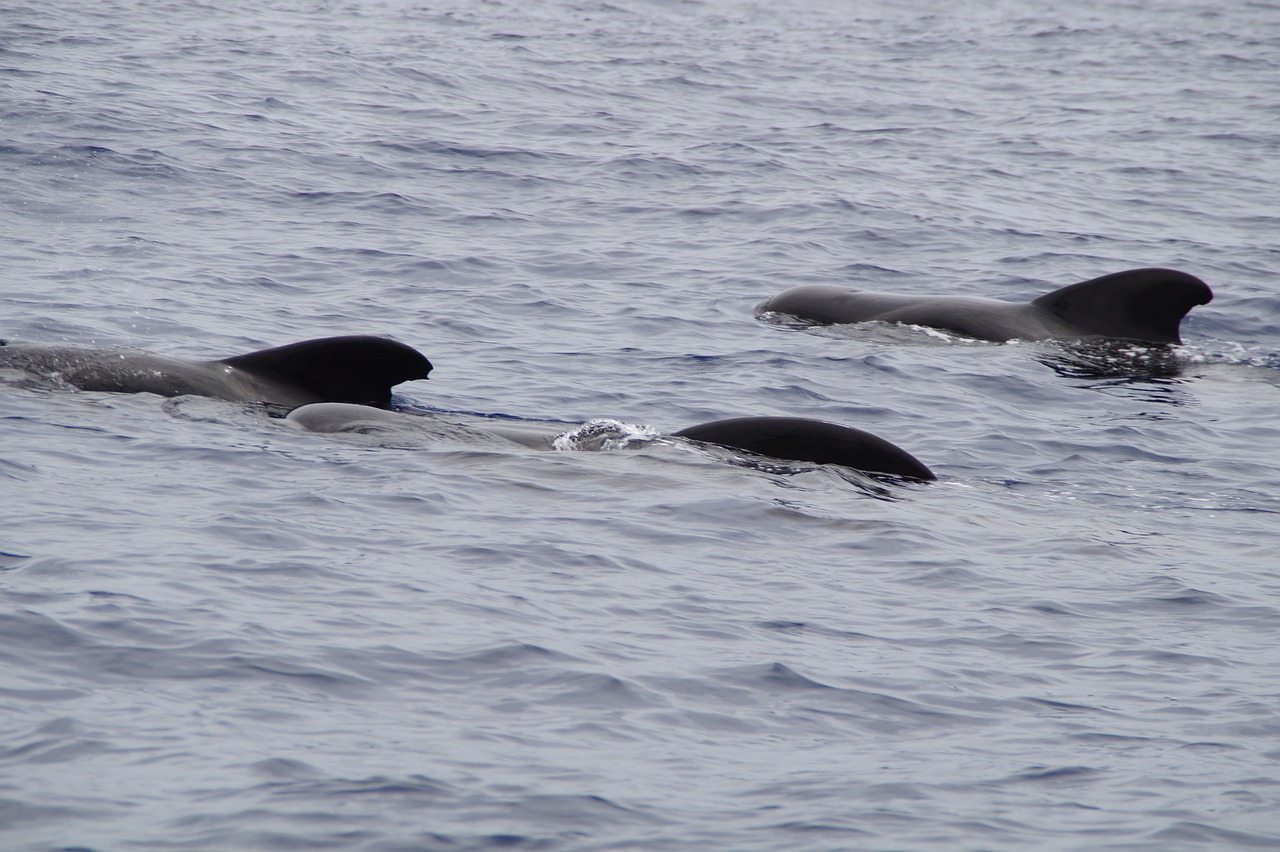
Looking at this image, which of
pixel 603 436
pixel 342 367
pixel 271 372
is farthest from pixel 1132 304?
pixel 271 372

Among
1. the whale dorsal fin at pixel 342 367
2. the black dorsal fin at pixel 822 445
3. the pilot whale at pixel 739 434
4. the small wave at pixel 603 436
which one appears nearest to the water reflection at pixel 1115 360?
the pilot whale at pixel 739 434

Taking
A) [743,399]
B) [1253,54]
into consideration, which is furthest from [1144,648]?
[1253,54]

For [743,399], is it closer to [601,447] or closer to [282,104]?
[601,447]

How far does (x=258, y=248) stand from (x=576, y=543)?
32.4ft

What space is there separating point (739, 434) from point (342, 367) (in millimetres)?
2908

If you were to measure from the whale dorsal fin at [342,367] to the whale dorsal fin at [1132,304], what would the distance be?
7012mm

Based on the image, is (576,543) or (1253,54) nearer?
(576,543)

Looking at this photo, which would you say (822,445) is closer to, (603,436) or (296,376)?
(603,436)

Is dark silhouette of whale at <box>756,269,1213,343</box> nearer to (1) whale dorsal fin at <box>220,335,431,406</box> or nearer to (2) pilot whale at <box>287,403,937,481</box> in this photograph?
(2) pilot whale at <box>287,403,937,481</box>

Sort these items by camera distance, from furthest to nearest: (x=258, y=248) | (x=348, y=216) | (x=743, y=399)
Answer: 1. (x=348, y=216)
2. (x=258, y=248)
3. (x=743, y=399)

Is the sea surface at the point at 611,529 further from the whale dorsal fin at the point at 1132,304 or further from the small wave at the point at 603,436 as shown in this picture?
the whale dorsal fin at the point at 1132,304

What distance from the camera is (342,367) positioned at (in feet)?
35.9

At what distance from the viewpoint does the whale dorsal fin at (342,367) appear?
10.9 m

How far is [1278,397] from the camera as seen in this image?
44.6 feet
